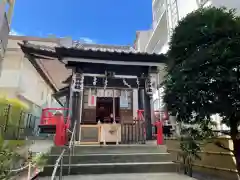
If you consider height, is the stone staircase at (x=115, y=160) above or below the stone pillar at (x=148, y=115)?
below

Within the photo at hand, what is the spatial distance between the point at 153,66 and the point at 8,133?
6.01 metres

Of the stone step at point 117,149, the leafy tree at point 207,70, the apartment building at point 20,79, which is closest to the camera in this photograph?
the leafy tree at point 207,70

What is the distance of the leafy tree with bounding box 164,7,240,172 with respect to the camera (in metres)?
3.53

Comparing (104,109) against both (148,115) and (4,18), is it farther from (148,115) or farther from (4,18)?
(4,18)

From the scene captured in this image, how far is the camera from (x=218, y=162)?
522 centimetres

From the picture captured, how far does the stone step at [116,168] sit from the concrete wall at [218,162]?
27.0 inches

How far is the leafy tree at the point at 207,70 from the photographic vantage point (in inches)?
139

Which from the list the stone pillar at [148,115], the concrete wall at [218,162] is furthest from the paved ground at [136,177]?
the stone pillar at [148,115]

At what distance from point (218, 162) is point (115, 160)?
2821mm

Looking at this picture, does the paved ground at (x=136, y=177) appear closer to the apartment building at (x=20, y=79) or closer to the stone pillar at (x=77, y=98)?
the stone pillar at (x=77, y=98)

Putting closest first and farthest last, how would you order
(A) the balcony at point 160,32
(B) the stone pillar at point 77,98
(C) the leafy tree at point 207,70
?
(C) the leafy tree at point 207,70 < (B) the stone pillar at point 77,98 < (A) the balcony at point 160,32

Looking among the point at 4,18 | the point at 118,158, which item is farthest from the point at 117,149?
the point at 4,18

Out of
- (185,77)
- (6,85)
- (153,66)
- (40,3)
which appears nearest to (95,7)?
(40,3)

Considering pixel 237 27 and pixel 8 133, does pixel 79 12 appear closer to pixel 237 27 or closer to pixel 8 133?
pixel 8 133
